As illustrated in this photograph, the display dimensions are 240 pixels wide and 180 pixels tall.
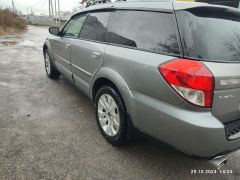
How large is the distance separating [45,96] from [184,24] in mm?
3352

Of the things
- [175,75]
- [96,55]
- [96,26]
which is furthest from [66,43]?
[175,75]

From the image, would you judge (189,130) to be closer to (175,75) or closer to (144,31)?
(175,75)

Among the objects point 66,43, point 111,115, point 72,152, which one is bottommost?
point 72,152

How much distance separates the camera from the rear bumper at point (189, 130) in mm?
2088

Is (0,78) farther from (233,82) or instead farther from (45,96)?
(233,82)

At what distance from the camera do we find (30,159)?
278 cm

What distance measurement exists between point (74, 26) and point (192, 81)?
299cm

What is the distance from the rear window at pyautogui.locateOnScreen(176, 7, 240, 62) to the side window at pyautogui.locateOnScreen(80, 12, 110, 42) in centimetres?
131

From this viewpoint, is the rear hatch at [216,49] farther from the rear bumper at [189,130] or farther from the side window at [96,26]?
the side window at [96,26]

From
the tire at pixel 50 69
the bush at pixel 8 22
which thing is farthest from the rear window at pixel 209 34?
the bush at pixel 8 22

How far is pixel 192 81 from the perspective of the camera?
82.7 inches

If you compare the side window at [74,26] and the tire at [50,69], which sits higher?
the side window at [74,26]

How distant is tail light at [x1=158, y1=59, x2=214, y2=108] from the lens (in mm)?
2088

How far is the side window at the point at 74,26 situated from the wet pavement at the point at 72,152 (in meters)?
1.27
